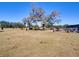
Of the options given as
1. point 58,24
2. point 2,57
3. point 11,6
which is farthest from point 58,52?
point 11,6

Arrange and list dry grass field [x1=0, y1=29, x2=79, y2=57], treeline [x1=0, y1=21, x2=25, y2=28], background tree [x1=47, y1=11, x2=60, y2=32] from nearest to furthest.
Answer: dry grass field [x1=0, y1=29, x2=79, y2=57]
background tree [x1=47, y1=11, x2=60, y2=32]
treeline [x1=0, y1=21, x2=25, y2=28]

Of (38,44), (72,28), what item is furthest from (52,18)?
(38,44)

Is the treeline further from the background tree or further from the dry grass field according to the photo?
the background tree

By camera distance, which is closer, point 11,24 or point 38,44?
point 38,44

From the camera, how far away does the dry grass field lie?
11.6ft

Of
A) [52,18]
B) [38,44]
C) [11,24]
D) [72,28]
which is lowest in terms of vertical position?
[38,44]

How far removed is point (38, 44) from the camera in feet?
12.2

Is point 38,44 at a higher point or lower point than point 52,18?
lower

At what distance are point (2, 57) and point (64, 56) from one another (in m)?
1.19

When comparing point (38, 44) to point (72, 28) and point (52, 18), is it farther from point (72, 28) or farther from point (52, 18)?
point (72, 28)

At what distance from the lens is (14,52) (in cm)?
352

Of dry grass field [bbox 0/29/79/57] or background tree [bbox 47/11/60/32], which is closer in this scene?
dry grass field [bbox 0/29/79/57]

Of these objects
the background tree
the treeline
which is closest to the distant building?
the background tree

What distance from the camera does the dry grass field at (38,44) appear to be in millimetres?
3527
